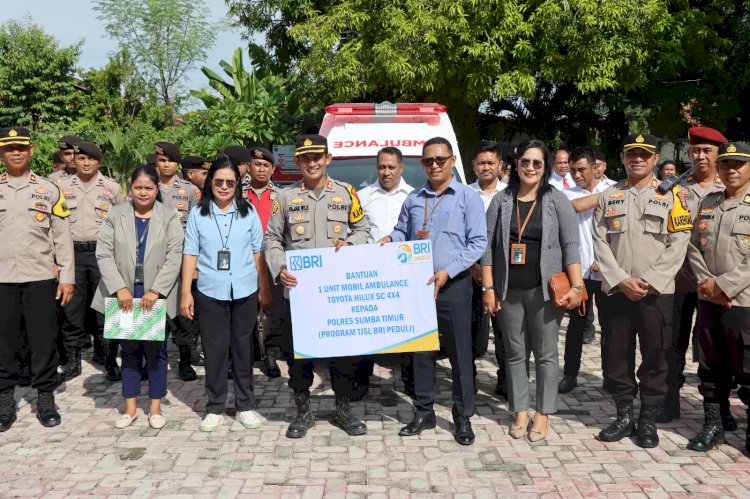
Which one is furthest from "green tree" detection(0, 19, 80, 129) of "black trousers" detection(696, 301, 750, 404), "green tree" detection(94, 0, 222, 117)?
"black trousers" detection(696, 301, 750, 404)

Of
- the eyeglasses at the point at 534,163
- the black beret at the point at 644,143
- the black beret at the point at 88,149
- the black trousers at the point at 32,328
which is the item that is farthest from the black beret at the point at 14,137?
the black beret at the point at 644,143

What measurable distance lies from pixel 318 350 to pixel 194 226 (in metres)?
1.34

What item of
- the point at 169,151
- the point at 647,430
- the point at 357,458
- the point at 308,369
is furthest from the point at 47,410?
the point at 647,430

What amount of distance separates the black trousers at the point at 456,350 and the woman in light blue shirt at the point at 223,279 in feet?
4.36

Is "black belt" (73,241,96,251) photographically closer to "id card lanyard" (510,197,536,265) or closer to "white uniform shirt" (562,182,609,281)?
"id card lanyard" (510,197,536,265)

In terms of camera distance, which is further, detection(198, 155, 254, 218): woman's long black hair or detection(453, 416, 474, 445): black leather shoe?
detection(198, 155, 254, 218): woman's long black hair

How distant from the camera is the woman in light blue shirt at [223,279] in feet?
16.7

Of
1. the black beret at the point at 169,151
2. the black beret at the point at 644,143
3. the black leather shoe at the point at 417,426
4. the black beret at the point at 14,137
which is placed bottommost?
the black leather shoe at the point at 417,426

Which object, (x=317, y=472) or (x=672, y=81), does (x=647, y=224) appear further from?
(x=672, y=81)

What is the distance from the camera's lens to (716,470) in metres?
4.41

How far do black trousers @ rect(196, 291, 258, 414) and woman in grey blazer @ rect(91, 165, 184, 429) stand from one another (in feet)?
1.22

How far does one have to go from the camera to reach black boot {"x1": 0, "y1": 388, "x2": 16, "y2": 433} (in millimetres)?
5239

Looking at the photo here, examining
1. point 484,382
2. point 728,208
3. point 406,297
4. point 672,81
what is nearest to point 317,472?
point 406,297

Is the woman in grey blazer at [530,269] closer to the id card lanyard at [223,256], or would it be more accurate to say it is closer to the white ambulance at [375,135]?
the id card lanyard at [223,256]
